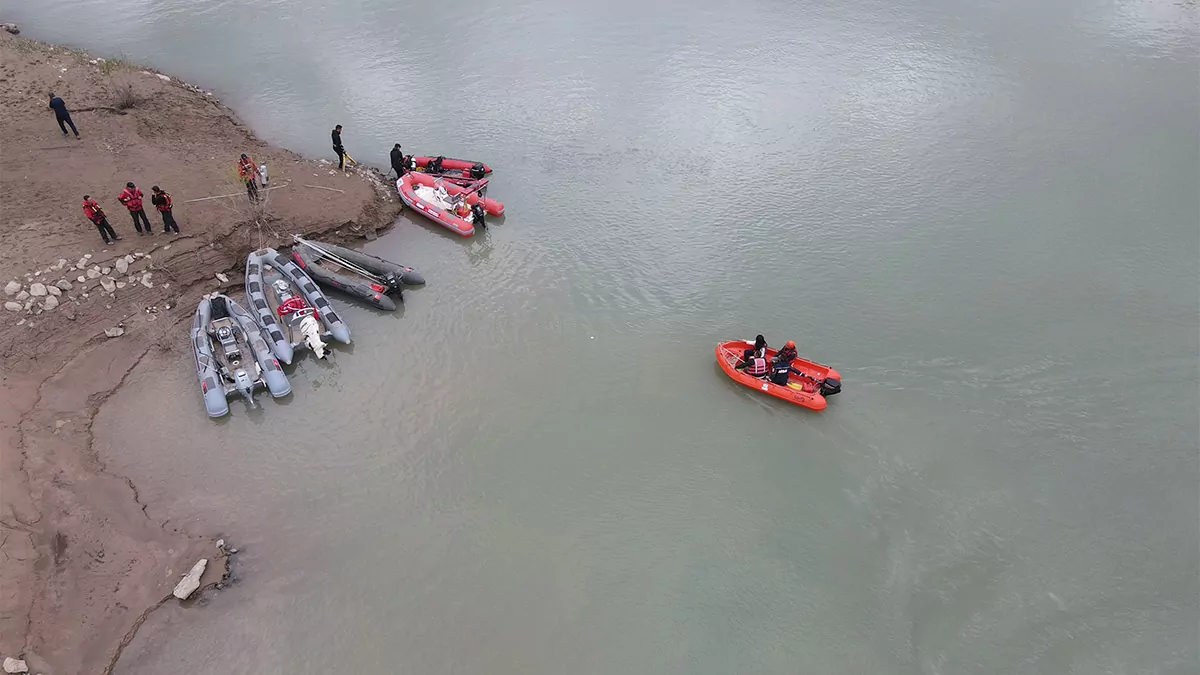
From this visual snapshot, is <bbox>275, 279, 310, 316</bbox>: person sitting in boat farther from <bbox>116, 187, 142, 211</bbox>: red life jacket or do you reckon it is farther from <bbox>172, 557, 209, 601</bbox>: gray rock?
<bbox>172, 557, 209, 601</bbox>: gray rock

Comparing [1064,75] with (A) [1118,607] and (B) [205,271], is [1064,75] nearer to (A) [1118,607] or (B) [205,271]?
(A) [1118,607]

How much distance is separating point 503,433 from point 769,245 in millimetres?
8027

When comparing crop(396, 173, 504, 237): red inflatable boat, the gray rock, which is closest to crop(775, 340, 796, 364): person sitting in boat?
crop(396, 173, 504, 237): red inflatable boat

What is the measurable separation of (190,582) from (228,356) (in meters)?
4.62

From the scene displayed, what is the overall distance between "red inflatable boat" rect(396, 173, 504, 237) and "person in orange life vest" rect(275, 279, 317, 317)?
4.00 metres

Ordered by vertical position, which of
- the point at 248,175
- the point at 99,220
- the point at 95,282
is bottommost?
the point at 95,282

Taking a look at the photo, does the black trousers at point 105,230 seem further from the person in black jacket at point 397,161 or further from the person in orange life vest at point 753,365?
the person in orange life vest at point 753,365

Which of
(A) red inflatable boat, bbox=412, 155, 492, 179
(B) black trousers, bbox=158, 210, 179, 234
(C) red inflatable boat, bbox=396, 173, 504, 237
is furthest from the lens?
(A) red inflatable boat, bbox=412, 155, 492, 179

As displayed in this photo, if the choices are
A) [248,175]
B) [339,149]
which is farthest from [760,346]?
[248,175]

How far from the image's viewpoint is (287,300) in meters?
14.1

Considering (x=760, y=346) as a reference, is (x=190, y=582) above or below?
below

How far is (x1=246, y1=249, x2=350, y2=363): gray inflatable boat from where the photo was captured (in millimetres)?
13680

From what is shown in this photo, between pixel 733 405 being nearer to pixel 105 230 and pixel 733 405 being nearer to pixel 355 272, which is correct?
pixel 355 272

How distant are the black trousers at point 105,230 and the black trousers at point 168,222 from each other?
951 millimetres
